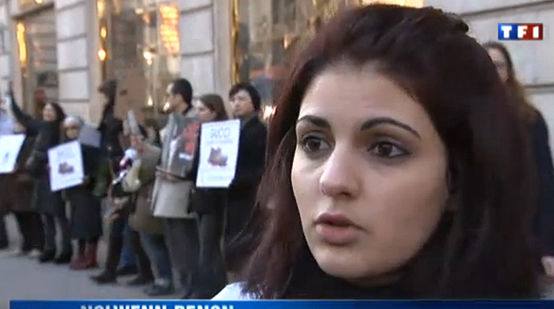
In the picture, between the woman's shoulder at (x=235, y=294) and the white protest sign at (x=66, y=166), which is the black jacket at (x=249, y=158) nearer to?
→ the white protest sign at (x=66, y=166)

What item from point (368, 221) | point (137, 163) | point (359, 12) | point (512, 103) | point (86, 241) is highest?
point (359, 12)

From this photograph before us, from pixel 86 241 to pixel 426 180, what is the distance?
900 centimetres

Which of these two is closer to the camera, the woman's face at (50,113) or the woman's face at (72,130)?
the woman's face at (72,130)

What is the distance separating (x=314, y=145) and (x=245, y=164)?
5659mm

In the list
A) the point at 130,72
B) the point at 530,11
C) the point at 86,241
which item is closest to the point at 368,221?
the point at 530,11

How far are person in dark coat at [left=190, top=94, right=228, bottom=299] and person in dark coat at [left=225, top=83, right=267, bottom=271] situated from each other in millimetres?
153

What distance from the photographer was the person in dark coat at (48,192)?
33.7 feet

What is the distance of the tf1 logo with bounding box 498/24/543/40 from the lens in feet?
23.1

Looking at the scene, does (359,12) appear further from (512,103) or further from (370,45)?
(512,103)

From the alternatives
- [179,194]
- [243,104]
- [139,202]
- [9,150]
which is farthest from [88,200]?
[243,104]

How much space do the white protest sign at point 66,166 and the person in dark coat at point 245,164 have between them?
2.90m

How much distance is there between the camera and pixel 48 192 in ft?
33.6

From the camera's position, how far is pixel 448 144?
142 cm

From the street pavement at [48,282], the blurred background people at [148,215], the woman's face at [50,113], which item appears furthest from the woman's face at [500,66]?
the woman's face at [50,113]
